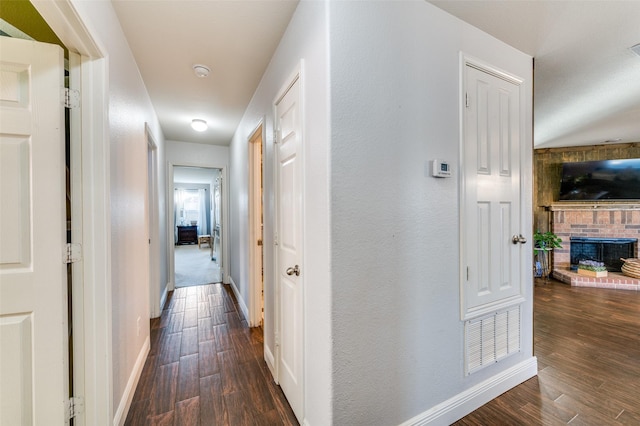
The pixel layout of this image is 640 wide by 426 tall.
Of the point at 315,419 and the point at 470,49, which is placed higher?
the point at 470,49

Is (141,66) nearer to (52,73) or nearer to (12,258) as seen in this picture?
(52,73)

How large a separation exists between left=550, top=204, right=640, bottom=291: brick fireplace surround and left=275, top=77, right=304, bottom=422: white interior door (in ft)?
17.1

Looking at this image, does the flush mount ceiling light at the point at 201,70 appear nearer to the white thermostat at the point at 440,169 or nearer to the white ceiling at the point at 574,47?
the white ceiling at the point at 574,47

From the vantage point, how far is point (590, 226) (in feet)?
15.6

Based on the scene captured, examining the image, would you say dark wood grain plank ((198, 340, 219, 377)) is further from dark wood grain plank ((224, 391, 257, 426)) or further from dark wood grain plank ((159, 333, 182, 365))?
dark wood grain plank ((224, 391, 257, 426))

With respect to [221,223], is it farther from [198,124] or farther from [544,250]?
[544,250]

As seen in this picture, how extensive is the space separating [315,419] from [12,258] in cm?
159

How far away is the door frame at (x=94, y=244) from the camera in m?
1.25

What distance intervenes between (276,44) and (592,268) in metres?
5.95

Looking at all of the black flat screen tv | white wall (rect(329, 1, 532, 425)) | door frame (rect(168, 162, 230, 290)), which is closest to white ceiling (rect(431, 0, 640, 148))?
white wall (rect(329, 1, 532, 425))

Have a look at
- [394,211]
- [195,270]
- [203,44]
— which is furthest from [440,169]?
[195,270]

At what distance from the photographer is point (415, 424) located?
138cm

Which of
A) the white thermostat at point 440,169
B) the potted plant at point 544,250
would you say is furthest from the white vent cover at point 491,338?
the potted plant at point 544,250

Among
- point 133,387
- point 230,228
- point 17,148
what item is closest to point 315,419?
point 133,387
